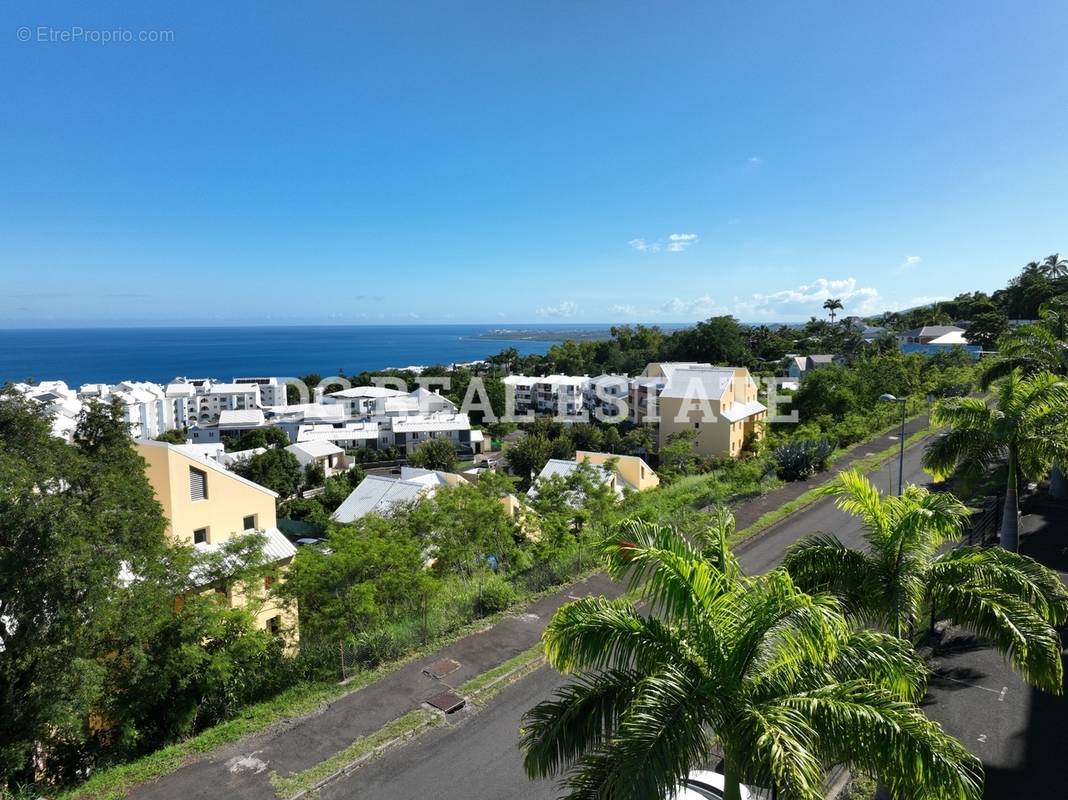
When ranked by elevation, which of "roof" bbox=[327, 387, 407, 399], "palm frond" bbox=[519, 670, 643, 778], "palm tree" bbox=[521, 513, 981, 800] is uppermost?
"palm tree" bbox=[521, 513, 981, 800]

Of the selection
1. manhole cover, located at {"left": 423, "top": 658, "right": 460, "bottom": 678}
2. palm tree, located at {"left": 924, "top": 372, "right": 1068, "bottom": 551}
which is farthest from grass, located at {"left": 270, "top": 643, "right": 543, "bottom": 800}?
palm tree, located at {"left": 924, "top": 372, "right": 1068, "bottom": 551}

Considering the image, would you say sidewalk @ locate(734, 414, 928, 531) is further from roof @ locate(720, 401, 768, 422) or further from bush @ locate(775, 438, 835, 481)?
roof @ locate(720, 401, 768, 422)

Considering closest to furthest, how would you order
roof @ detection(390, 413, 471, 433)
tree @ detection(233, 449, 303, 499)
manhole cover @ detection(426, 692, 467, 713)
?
manhole cover @ detection(426, 692, 467, 713), tree @ detection(233, 449, 303, 499), roof @ detection(390, 413, 471, 433)

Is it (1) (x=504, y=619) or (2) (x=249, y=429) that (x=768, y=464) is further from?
(2) (x=249, y=429)

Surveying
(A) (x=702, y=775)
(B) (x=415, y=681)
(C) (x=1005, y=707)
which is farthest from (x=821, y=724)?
(B) (x=415, y=681)

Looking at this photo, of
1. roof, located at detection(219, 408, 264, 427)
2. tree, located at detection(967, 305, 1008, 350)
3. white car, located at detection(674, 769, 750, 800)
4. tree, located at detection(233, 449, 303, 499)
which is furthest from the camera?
roof, located at detection(219, 408, 264, 427)

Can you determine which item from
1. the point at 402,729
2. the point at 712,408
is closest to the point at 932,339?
the point at 712,408
